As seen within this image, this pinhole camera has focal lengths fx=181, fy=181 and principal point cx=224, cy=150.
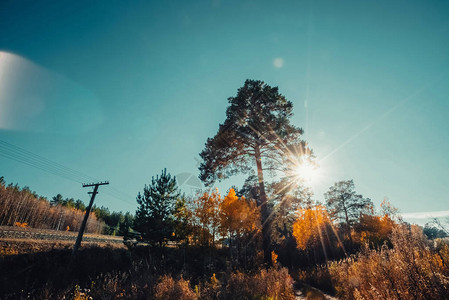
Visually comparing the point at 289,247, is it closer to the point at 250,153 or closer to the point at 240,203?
the point at 240,203

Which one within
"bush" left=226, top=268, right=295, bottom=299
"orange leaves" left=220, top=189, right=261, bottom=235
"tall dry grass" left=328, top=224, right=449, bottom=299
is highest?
"orange leaves" left=220, top=189, right=261, bottom=235

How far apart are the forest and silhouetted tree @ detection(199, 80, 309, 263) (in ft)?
0.24

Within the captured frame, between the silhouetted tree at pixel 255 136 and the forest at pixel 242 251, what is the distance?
0.07m

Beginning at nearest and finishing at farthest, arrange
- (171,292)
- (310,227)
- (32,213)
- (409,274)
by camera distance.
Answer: (409,274), (171,292), (310,227), (32,213)

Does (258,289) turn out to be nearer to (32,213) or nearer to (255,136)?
(255,136)

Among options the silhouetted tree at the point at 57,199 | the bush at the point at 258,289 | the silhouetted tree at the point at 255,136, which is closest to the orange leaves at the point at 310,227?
the silhouetted tree at the point at 255,136

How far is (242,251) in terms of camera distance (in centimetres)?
1950

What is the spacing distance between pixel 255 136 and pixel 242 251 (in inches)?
538

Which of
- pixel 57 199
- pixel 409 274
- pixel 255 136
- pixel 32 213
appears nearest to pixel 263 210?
pixel 255 136

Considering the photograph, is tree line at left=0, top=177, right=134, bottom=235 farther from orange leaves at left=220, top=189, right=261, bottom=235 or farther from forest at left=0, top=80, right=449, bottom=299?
orange leaves at left=220, top=189, right=261, bottom=235

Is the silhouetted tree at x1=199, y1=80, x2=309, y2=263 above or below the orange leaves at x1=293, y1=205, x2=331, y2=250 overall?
above

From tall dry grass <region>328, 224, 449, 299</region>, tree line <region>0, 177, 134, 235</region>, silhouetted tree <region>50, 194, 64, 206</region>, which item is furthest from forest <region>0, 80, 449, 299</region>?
silhouetted tree <region>50, 194, 64, 206</region>

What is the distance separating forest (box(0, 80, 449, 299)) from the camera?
15.9 feet

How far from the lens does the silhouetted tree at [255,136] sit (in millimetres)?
12305
